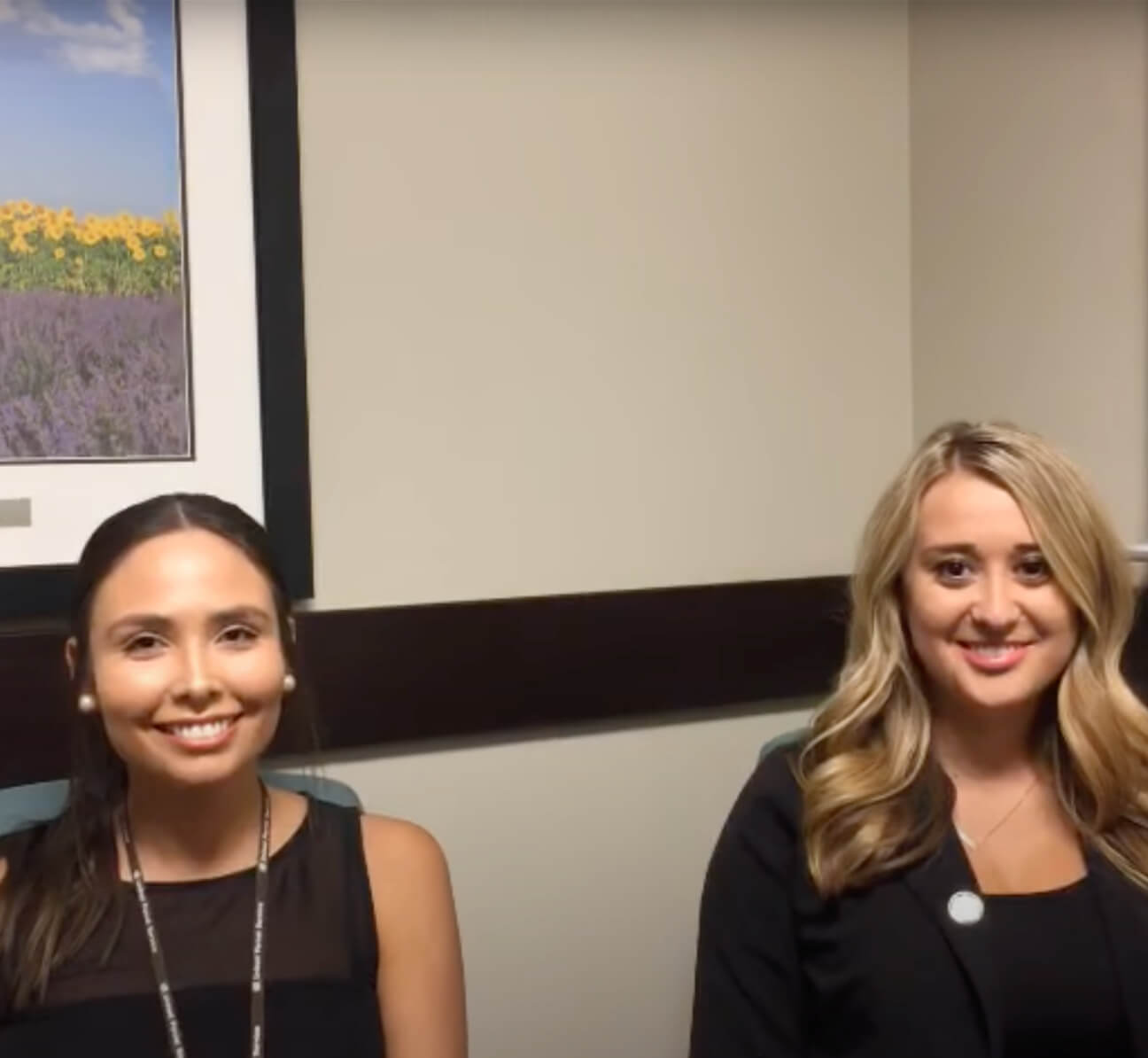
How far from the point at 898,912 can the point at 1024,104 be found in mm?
1147

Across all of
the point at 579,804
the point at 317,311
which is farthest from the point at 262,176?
the point at 579,804

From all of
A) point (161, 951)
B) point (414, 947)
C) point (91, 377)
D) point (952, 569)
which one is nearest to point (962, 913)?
point (952, 569)

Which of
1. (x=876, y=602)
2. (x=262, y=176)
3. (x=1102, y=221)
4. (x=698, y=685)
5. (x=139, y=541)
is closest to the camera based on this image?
(x=139, y=541)

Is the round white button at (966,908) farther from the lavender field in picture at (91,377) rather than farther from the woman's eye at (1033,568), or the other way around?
the lavender field in picture at (91,377)

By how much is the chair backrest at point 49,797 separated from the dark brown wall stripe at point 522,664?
155mm

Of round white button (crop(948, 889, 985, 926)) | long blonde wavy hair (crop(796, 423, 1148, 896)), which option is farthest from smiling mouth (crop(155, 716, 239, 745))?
round white button (crop(948, 889, 985, 926))

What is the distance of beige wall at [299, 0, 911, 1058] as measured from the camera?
74.8 inches

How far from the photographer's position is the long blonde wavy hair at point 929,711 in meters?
1.54

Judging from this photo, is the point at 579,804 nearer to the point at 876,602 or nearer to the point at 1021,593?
the point at 876,602

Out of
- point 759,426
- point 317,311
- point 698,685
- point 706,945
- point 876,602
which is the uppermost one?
point 317,311

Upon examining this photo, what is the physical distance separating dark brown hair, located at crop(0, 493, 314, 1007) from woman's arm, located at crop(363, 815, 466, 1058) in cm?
22

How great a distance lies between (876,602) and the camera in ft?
5.33

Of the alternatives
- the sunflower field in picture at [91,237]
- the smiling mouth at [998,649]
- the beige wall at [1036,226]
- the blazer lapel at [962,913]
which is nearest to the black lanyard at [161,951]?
the sunflower field in picture at [91,237]

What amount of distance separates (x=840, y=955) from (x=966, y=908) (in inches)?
5.4
